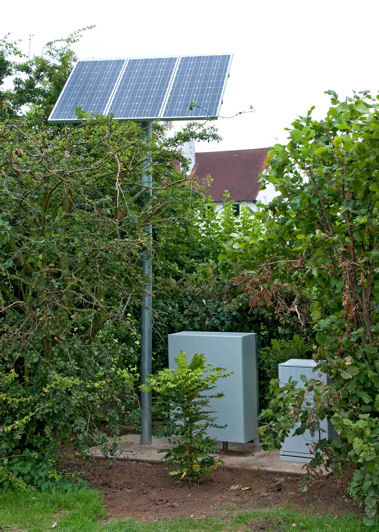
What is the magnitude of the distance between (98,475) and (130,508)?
97 centimetres

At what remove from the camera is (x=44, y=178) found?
19.2ft

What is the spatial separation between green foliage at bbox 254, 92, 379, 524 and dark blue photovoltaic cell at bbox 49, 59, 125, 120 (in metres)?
3.70

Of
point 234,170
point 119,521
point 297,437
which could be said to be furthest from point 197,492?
point 234,170

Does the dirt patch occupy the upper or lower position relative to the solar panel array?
lower

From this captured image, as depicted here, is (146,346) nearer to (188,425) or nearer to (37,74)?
(188,425)

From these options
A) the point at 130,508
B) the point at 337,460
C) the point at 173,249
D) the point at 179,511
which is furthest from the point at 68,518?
the point at 173,249

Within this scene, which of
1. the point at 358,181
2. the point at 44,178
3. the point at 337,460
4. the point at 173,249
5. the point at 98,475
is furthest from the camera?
the point at 173,249

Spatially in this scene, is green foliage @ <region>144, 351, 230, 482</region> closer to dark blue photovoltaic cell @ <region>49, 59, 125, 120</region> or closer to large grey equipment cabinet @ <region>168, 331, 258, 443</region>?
large grey equipment cabinet @ <region>168, 331, 258, 443</region>

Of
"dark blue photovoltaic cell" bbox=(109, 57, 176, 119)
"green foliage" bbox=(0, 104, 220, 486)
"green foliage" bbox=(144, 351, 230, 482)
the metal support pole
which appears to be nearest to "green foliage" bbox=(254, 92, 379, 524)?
"green foliage" bbox=(144, 351, 230, 482)

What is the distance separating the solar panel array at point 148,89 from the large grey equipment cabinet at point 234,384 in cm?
263

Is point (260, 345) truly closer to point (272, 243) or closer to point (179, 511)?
point (272, 243)

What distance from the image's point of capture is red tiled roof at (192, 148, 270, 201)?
44156 mm

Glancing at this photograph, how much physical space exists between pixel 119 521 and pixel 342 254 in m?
2.79

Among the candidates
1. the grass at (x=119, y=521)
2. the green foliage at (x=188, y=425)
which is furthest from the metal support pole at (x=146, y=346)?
the grass at (x=119, y=521)
